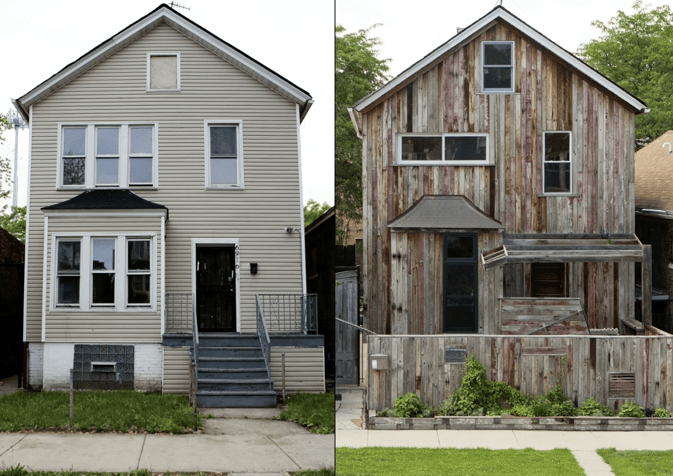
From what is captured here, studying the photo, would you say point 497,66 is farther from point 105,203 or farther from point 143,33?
point 105,203

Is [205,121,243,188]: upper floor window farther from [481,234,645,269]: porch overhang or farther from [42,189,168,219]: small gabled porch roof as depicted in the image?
[481,234,645,269]: porch overhang

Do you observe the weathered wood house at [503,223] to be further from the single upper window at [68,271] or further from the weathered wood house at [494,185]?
the single upper window at [68,271]

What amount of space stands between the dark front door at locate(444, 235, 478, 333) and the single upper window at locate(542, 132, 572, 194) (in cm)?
99

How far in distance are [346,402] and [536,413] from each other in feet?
5.78

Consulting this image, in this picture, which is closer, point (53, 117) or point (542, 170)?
point (53, 117)

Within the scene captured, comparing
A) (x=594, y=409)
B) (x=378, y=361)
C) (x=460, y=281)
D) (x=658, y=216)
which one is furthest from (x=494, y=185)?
(x=594, y=409)

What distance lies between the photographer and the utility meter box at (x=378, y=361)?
7.02 meters

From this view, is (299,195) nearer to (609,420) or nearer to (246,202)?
(246,202)

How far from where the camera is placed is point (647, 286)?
23.4ft

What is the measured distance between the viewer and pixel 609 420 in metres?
7.09

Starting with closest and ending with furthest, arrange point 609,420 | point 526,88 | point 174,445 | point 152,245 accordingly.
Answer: point 152,245 < point 174,445 < point 609,420 < point 526,88

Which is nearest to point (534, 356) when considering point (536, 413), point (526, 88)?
point (536, 413)

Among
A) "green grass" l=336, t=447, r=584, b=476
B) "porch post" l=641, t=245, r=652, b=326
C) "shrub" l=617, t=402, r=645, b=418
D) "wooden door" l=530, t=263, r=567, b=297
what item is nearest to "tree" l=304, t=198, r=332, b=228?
"green grass" l=336, t=447, r=584, b=476

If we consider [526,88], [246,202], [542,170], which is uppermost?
[526,88]
